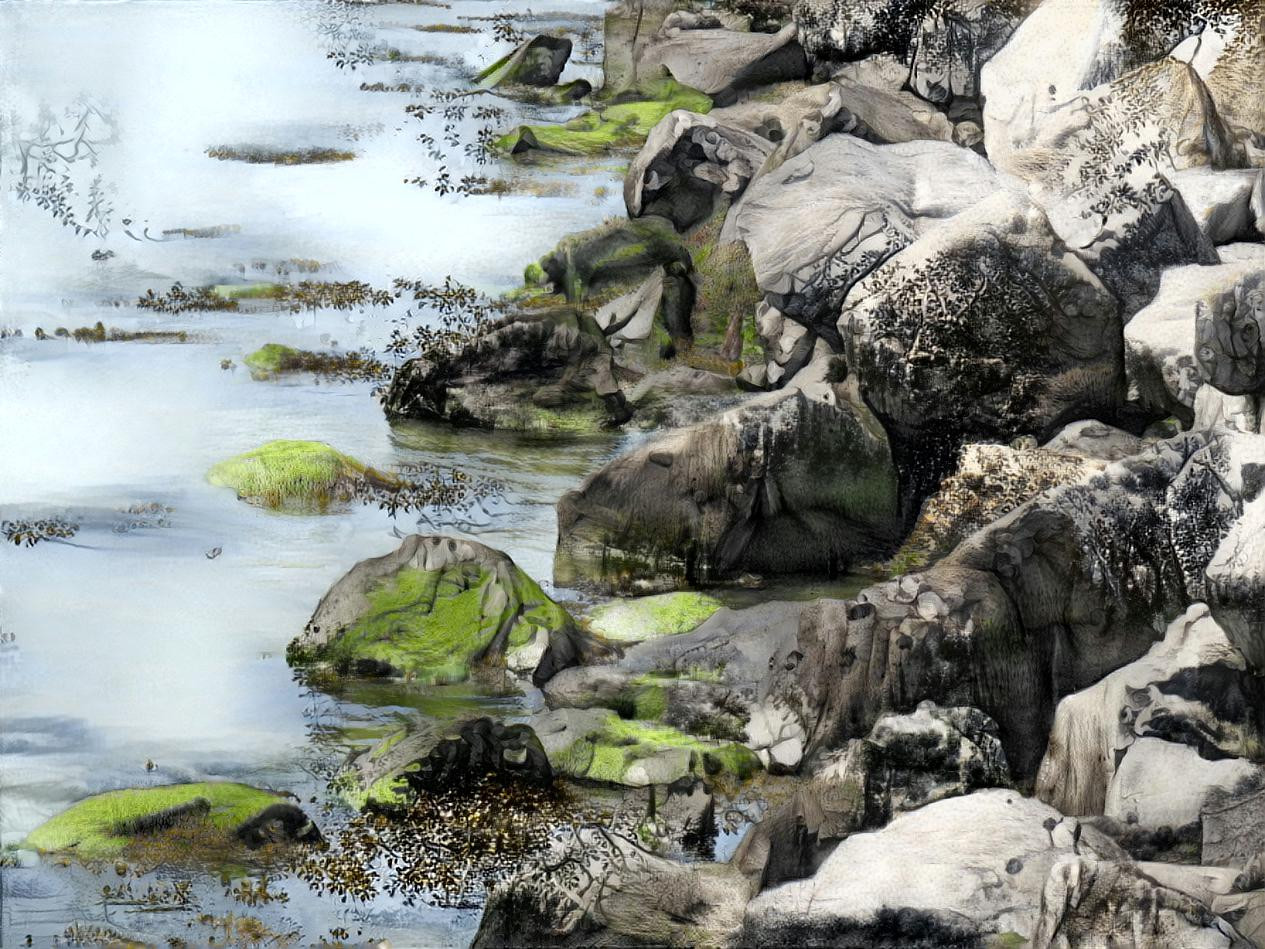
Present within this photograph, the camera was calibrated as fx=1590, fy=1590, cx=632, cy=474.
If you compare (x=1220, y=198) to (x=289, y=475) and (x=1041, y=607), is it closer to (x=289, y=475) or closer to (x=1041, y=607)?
(x=1041, y=607)

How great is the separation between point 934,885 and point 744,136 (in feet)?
8.38

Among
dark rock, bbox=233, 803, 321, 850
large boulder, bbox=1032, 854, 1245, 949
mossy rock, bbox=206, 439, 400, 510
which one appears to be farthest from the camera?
mossy rock, bbox=206, 439, 400, 510

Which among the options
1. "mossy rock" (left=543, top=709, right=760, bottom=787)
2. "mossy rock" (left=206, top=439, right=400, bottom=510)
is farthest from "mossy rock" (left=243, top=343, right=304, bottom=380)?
"mossy rock" (left=543, top=709, right=760, bottom=787)

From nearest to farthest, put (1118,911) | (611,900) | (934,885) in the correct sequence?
(1118,911), (934,885), (611,900)

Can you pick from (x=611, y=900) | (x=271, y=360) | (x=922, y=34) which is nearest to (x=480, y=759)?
(x=611, y=900)

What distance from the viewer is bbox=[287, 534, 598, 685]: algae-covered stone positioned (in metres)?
5.21

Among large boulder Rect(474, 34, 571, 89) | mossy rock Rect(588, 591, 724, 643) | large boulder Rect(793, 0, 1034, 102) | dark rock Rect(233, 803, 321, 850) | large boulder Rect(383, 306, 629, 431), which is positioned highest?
large boulder Rect(793, 0, 1034, 102)

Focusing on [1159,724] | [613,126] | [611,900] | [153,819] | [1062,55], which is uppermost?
[1062,55]

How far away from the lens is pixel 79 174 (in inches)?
209

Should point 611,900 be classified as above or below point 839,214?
below

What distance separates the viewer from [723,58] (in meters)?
5.40

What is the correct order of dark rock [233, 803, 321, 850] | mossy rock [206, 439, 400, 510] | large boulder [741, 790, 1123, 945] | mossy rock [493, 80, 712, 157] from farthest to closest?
mossy rock [493, 80, 712, 157] < mossy rock [206, 439, 400, 510] < dark rock [233, 803, 321, 850] < large boulder [741, 790, 1123, 945]

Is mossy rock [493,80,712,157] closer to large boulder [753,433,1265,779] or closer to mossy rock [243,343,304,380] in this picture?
mossy rock [243,343,304,380]

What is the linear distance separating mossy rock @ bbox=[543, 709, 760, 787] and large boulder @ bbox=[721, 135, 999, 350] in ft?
4.70
